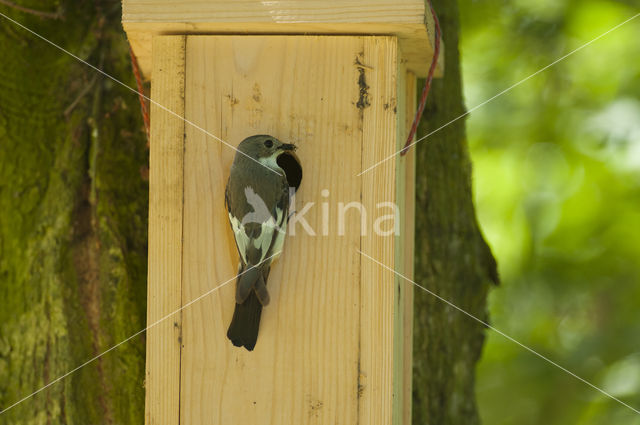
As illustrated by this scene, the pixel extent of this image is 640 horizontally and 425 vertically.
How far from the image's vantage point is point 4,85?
9.61ft

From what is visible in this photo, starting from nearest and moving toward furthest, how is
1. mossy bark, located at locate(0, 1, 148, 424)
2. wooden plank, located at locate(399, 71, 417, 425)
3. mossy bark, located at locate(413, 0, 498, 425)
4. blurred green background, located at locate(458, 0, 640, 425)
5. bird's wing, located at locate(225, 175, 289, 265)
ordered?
bird's wing, located at locate(225, 175, 289, 265) < wooden plank, located at locate(399, 71, 417, 425) < mossy bark, located at locate(0, 1, 148, 424) < mossy bark, located at locate(413, 0, 498, 425) < blurred green background, located at locate(458, 0, 640, 425)

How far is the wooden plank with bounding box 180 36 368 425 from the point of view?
221 cm

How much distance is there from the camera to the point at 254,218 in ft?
6.98

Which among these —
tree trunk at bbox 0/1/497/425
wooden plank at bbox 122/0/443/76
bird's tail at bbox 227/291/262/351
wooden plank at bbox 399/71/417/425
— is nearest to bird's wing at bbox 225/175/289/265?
bird's tail at bbox 227/291/262/351

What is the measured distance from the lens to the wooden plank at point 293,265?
2.21 meters

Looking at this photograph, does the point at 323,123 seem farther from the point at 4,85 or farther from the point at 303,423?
the point at 4,85

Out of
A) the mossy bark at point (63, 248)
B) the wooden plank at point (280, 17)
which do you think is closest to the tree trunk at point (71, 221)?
the mossy bark at point (63, 248)

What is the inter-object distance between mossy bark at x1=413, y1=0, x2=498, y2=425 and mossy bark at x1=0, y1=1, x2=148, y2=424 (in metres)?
1.17

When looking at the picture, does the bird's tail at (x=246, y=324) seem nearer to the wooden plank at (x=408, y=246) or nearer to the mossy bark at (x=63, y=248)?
the wooden plank at (x=408, y=246)

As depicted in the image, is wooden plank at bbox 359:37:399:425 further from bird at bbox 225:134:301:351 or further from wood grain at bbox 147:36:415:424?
bird at bbox 225:134:301:351

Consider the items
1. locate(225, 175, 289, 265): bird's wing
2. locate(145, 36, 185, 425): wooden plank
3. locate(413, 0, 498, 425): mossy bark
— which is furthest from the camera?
locate(413, 0, 498, 425): mossy bark

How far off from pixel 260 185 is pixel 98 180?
1.08 m

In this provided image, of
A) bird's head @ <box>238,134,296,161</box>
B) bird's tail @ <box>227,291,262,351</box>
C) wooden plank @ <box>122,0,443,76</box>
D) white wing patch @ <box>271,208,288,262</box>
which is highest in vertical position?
wooden plank @ <box>122,0,443,76</box>

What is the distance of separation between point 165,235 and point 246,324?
364mm
